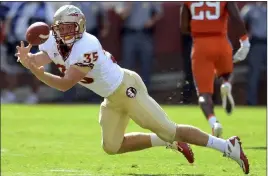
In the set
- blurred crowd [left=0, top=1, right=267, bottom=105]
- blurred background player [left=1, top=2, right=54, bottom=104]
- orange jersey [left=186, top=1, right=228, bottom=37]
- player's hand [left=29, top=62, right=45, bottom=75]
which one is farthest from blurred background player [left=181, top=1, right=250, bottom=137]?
blurred background player [left=1, top=2, right=54, bottom=104]

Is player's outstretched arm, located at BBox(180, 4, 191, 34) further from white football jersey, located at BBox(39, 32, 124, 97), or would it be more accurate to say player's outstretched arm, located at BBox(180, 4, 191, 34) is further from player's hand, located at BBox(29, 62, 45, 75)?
player's hand, located at BBox(29, 62, 45, 75)

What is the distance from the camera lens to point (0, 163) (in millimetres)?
6137

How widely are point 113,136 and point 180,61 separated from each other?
784cm

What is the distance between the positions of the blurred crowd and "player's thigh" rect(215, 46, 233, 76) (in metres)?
4.20

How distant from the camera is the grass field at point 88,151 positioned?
578 centimetres

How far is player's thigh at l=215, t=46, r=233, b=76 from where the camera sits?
7.79 metres

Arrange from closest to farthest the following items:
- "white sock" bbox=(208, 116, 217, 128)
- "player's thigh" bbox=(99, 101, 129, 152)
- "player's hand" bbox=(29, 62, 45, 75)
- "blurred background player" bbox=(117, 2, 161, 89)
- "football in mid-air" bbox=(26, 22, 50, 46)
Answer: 1. "player's hand" bbox=(29, 62, 45, 75)
2. "football in mid-air" bbox=(26, 22, 50, 46)
3. "player's thigh" bbox=(99, 101, 129, 152)
4. "white sock" bbox=(208, 116, 217, 128)
5. "blurred background player" bbox=(117, 2, 161, 89)

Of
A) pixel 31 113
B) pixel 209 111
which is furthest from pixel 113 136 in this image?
pixel 31 113

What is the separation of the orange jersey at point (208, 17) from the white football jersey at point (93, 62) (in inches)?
98.3

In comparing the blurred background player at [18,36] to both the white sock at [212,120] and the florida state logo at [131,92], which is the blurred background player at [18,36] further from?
the florida state logo at [131,92]

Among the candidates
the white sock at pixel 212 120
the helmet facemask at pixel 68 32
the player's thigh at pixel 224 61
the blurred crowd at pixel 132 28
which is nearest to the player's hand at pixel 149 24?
the blurred crowd at pixel 132 28

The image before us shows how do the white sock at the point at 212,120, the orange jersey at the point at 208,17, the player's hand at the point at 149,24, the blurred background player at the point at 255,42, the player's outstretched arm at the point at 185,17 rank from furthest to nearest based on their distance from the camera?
the player's hand at the point at 149,24, the blurred background player at the point at 255,42, the player's outstretched arm at the point at 185,17, the orange jersey at the point at 208,17, the white sock at the point at 212,120

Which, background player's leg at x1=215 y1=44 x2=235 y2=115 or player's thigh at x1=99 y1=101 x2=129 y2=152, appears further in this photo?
background player's leg at x1=215 y1=44 x2=235 y2=115

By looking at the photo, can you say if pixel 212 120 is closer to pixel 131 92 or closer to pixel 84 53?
pixel 131 92
